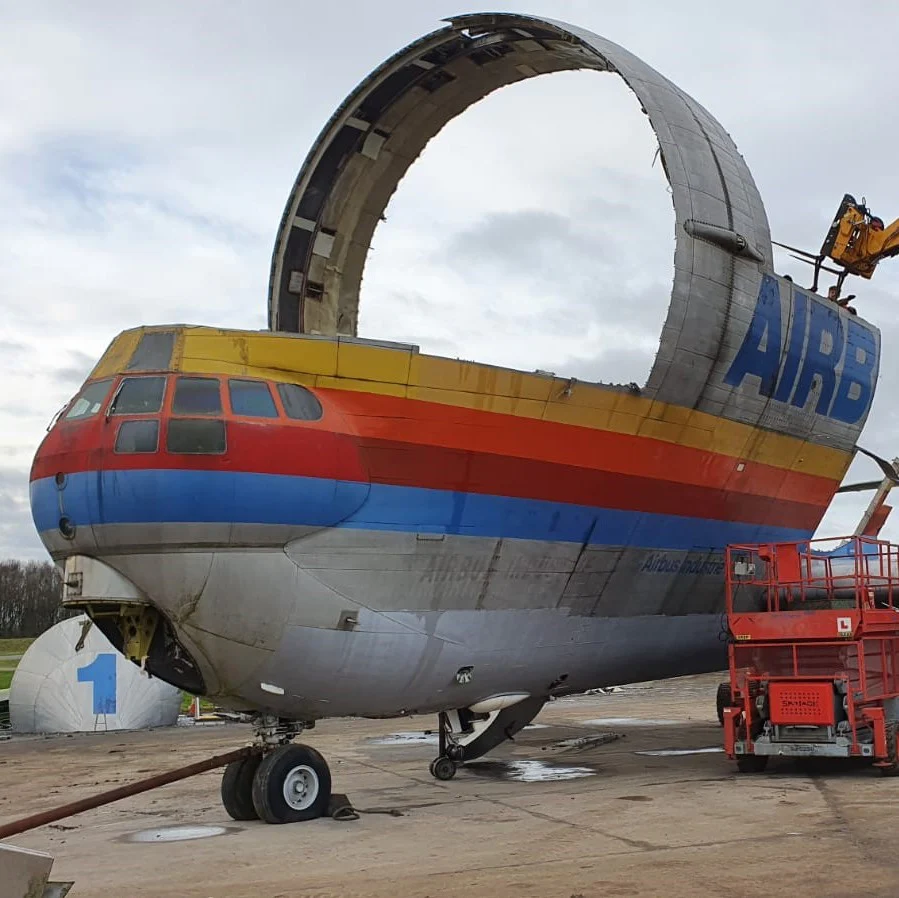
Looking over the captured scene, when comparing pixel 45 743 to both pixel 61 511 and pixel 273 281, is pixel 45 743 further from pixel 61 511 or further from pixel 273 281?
pixel 61 511

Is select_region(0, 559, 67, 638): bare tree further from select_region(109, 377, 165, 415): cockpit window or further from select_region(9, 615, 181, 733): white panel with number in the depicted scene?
select_region(109, 377, 165, 415): cockpit window

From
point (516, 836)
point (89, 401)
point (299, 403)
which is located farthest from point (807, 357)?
point (89, 401)

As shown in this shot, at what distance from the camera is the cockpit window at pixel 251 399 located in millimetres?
11133

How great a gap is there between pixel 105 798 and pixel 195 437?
3580mm

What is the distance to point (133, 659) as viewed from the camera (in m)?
11.4

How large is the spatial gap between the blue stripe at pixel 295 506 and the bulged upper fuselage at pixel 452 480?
0.02m

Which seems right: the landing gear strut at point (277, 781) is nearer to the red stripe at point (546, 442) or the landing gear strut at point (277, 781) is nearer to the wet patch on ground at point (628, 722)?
the red stripe at point (546, 442)

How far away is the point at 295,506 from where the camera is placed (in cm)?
1109

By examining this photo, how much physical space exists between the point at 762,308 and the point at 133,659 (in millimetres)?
9568

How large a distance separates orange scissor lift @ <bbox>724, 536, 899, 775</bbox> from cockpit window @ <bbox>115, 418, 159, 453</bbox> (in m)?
8.24

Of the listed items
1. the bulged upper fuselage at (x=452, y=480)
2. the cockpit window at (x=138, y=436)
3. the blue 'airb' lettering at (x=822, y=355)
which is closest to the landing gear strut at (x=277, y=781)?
the bulged upper fuselage at (x=452, y=480)

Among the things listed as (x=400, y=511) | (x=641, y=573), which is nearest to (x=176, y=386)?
(x=400, y=511)

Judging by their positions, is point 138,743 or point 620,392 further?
point 138,743

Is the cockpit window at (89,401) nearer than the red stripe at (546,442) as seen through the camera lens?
Yes
